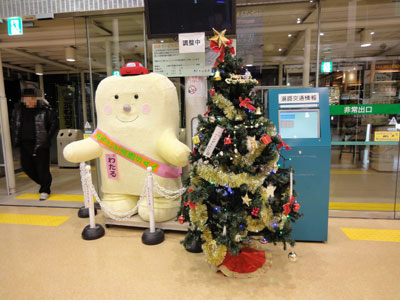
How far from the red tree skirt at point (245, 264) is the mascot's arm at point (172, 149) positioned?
1098 mm

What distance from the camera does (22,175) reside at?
6.44 metres

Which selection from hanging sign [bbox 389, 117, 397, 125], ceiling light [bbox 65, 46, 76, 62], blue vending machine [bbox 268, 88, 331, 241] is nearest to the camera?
blue vending machine [bbox 268, 88, 331, 241]

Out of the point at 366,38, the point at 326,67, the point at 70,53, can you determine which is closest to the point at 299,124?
the point at 326,67

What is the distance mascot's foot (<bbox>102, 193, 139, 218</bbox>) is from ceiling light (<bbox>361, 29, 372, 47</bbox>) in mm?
4359

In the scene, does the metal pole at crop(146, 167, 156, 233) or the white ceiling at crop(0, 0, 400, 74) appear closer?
the metal pole at crop(146, 167, 156, 233)

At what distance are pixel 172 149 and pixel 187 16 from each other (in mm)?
1677

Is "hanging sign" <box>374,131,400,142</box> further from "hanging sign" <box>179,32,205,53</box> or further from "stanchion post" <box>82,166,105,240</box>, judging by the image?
"stanchion post" <box>82,166,105,240</box>

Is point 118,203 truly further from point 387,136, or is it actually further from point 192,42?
point 387,136

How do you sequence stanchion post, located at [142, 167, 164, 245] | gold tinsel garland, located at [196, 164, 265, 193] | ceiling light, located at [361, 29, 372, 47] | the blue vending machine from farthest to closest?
ceiling light, located at [361, 29, 372, 47], stanchion post, located at [142, 167, 164, 245], the blue vending machine, gold tinsel garland, located at [196, 164, 265, 193]

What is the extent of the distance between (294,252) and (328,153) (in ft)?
3.58

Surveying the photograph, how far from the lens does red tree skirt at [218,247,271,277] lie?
2.50m

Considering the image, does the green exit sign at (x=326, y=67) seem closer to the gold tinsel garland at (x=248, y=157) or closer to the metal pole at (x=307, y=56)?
the metal pole at (x=307, y=56)

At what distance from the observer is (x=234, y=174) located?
2293 millimetres

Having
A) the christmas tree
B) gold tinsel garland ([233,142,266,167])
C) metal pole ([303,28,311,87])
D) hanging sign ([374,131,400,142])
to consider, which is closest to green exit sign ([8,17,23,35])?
the christmas tree
